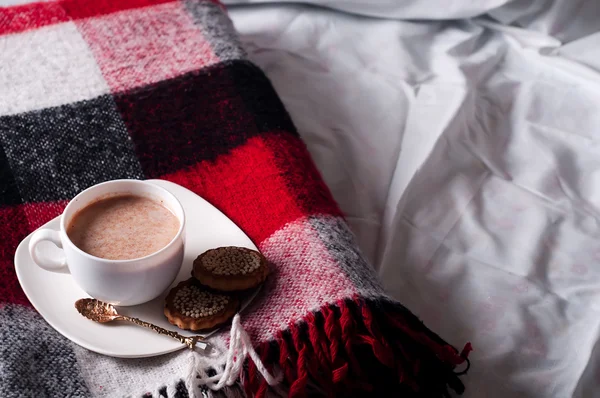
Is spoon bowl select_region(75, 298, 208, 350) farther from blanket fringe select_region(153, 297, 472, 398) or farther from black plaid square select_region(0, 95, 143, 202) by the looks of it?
black plaid square select_region(0, 95, 143, 202)

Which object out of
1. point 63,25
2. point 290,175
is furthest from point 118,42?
point 290,175

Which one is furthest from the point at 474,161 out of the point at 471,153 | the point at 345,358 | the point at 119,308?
the point at 119,308

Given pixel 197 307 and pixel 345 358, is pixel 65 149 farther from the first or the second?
pixel 345 358

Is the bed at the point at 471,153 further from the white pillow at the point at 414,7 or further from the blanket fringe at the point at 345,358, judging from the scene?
the blanket fringe at the point at 345,358

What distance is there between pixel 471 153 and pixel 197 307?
1.85 feet

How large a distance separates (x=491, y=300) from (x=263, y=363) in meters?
0.35

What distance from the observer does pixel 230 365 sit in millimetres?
531

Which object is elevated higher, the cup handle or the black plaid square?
the cup handle

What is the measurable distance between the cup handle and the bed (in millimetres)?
393

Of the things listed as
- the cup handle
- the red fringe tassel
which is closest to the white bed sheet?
the red fringe tassel

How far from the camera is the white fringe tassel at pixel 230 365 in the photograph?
0.53m

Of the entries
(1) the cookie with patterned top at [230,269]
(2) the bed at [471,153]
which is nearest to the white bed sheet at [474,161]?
(2) the bed at [471,153]

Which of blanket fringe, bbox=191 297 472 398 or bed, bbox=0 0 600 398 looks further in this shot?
bed, bbox=0 0 600 398

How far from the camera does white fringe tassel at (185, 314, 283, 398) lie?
1.73 ft
